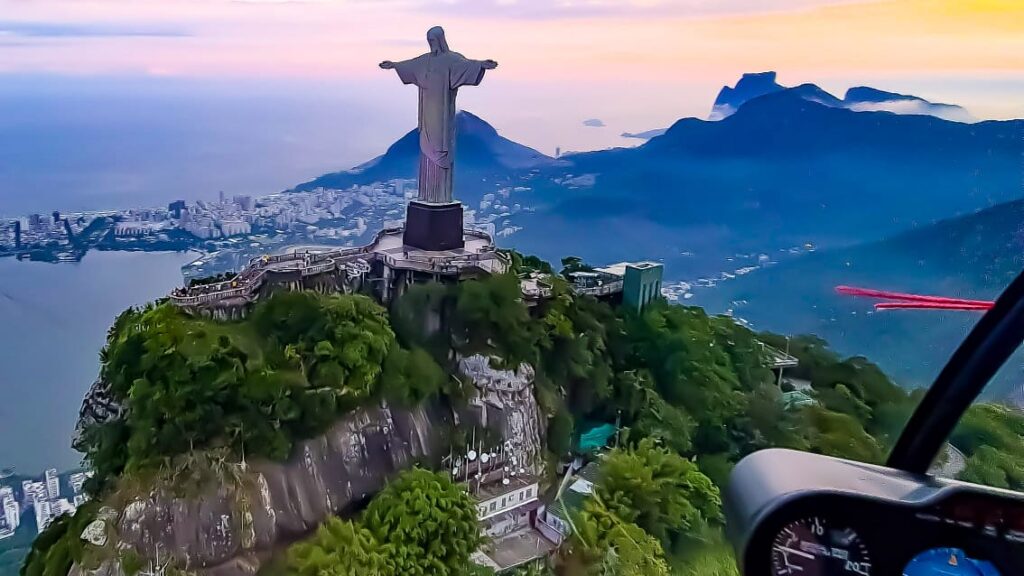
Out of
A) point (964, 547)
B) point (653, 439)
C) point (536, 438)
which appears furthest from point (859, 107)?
point (964, 547)

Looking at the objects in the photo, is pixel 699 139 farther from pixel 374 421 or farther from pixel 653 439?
pixel 374 421

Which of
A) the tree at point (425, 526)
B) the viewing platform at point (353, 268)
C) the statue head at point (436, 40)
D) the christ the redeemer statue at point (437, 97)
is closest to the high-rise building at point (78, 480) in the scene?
the viewing platform at point (353, 268)

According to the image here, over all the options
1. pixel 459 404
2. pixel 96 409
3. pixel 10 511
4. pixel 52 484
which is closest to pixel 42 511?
pixel 52 484

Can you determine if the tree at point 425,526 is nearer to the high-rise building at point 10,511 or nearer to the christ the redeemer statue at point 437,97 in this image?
the christ the redeemer statue at point 437,97

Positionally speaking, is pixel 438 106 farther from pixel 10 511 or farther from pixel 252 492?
pixel 10 511

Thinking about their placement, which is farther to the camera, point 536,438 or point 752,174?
point 752,174

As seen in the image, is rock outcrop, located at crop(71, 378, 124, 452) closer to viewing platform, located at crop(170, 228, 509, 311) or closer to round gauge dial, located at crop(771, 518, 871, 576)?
viewing platform, located at crop(170, 228, 509, 311)
